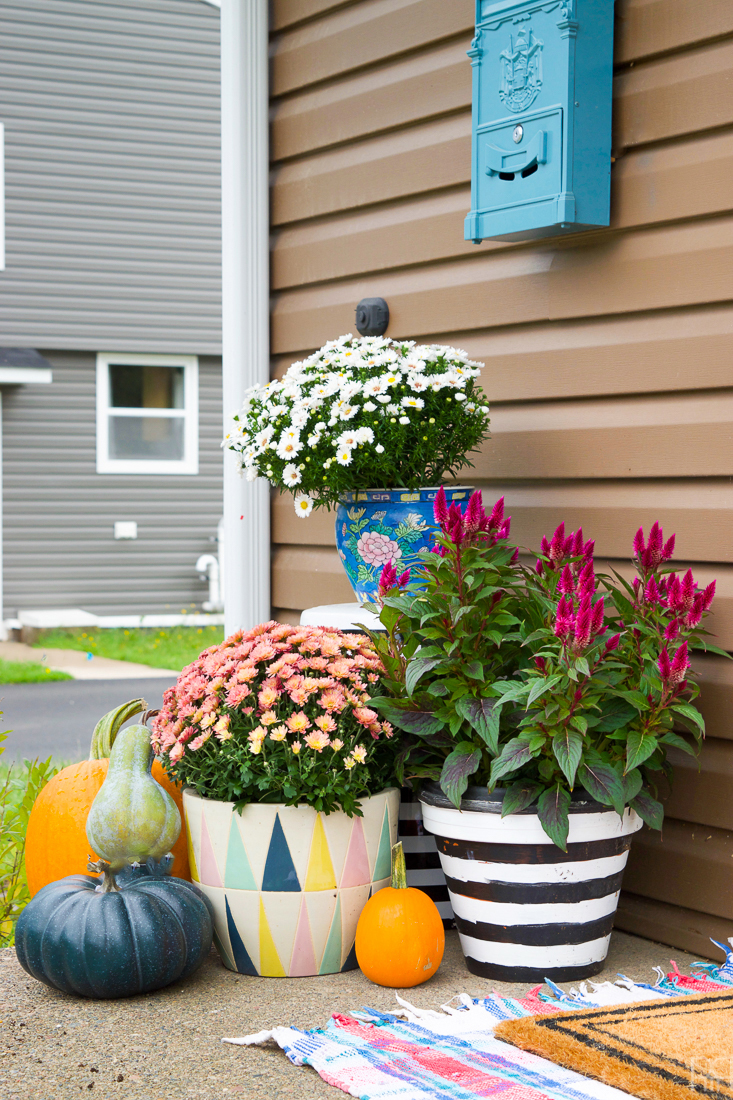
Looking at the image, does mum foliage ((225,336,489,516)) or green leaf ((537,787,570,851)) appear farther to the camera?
mum foliage ((225,336,489,516))

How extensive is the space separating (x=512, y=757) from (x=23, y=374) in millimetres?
8433

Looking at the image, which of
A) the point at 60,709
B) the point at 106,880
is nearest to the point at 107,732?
the point at 106,880

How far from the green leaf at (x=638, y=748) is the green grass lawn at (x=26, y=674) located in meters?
→ 6.43

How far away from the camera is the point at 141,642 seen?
31.5 ft

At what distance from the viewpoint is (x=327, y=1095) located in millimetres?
1762

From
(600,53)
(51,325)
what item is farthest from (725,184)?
(51,325)

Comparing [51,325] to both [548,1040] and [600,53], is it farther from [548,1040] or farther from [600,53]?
[548,1040]

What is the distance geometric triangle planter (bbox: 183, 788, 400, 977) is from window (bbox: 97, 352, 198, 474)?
8280mm

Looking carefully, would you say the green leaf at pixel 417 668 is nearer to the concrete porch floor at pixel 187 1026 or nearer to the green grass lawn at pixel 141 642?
the concrete porch floor at pixel 187 1026

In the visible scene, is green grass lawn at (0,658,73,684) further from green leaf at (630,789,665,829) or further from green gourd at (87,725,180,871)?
green leaf at (630,789,665,829)

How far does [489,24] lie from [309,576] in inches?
66.6

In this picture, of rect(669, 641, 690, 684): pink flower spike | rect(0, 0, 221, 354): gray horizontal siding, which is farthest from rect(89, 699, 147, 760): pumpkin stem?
rect(0, 0, 221, 354): gray horizontal siding

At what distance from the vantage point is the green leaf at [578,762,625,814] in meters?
2.11

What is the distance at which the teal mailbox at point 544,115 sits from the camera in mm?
2500
